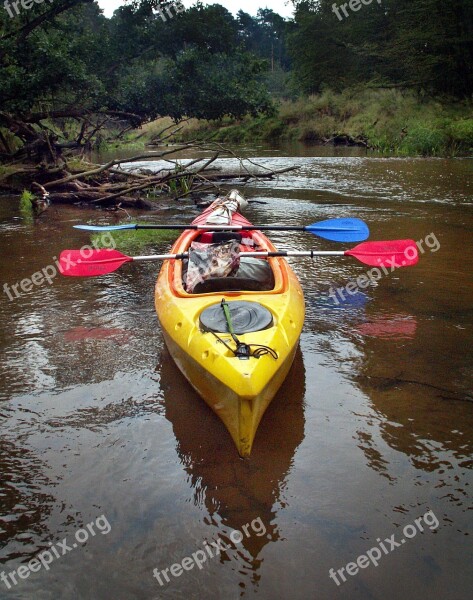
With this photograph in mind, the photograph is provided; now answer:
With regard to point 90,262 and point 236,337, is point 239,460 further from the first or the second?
point 90,262

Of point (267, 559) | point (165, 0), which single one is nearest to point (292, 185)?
point (165, 0)

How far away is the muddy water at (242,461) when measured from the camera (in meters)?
2.05

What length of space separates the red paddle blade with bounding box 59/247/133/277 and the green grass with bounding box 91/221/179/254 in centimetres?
233

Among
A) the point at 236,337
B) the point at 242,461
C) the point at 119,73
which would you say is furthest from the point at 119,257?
the point at 119,73

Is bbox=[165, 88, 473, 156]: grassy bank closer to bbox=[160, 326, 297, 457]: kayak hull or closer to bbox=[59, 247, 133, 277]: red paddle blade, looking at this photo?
bbox=[59, 247, 133, 277]: red paddle blade

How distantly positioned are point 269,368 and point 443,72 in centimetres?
2308

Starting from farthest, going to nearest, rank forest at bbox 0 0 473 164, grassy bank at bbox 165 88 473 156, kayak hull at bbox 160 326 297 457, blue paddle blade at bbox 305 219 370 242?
grassy bank at bbox 165 88 473 156
forest at bbox 0 0 473 164
blue paddle blade at bbox 305 219 370 242
kayak hull at bbox 160 326 297 457

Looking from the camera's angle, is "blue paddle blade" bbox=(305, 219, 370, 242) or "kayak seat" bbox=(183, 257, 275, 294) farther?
"blue paddle blade" bbox=(305, 219, 370, 242)

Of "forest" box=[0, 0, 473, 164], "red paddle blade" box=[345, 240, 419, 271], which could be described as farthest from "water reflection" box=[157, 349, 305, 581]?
"forest" box=[0, 0, 473, 164]

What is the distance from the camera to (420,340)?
399 centimetres

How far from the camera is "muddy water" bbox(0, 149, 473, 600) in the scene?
205 cm

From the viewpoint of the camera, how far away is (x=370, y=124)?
72.9 ft

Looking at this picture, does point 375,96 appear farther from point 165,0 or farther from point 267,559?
point 267,559

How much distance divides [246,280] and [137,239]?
13.8 ft
